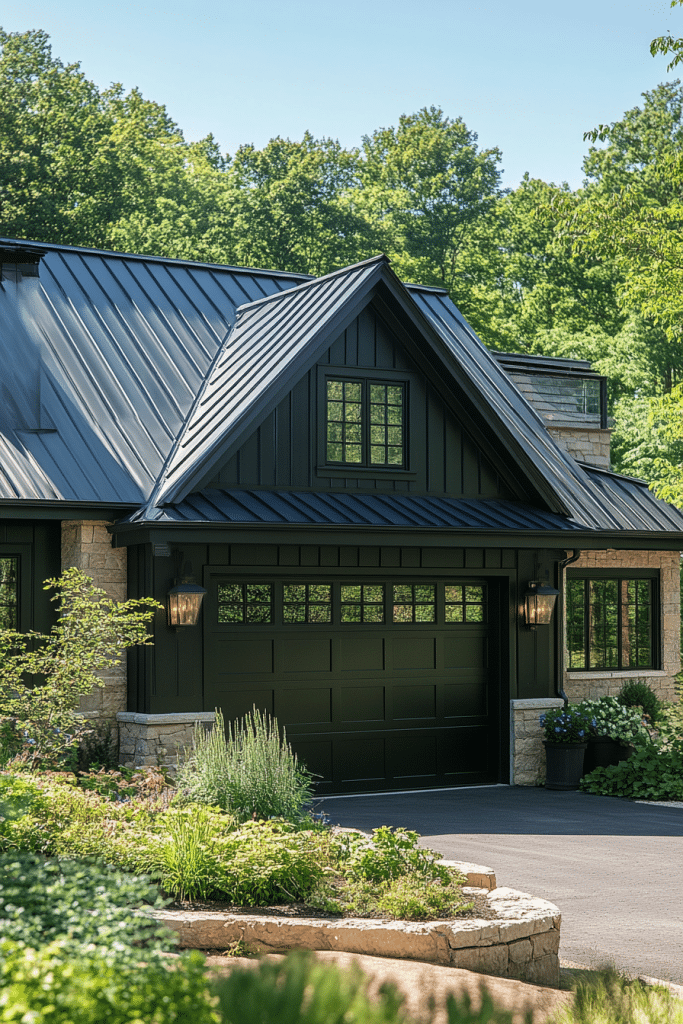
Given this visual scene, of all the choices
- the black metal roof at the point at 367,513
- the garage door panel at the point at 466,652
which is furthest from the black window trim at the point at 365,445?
the garage door panel at the point at 466,652

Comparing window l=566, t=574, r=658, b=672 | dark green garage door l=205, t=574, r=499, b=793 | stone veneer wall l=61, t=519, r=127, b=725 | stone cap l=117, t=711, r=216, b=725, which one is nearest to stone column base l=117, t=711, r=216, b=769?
stone cap l=117, t=711, r=216, b=725

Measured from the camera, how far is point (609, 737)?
1352 centimetres

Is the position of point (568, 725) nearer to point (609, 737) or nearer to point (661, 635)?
point (609, 737)

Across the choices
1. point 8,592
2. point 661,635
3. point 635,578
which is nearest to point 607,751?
point 661,635

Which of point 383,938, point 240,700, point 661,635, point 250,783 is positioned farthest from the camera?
point 661,635

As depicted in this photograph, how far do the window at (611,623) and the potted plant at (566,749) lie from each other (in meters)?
1.98

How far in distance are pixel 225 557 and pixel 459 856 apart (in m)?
4.44

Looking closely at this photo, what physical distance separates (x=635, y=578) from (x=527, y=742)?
365 centimetres

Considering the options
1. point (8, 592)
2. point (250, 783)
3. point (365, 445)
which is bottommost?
point (250, 783)

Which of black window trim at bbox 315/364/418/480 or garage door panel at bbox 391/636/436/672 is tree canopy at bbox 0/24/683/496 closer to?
black window trim at bbox 315/364/418/480

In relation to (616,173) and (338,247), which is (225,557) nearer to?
(338,247)

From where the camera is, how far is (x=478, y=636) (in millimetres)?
14055

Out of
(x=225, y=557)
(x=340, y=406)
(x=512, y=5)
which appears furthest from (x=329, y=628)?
(x=512, y=5)

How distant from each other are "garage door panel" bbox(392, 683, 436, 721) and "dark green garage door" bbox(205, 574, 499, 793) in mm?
12
